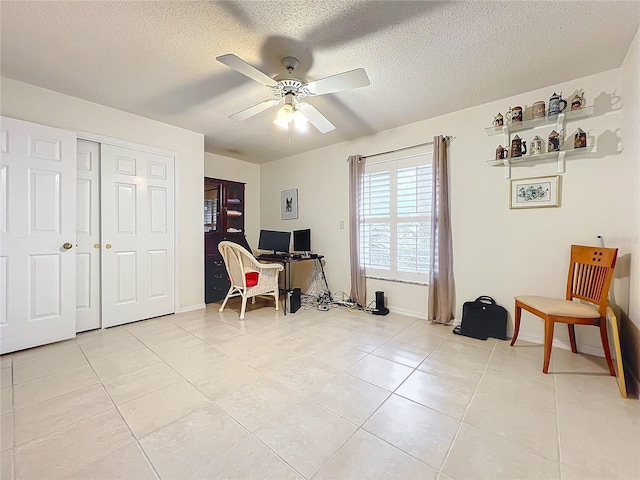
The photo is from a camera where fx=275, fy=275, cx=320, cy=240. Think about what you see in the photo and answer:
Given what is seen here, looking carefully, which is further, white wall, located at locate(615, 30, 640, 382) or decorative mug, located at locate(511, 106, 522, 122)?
decorative mug, located at locate(511, 106, 522, 122)

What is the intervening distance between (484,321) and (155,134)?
166 inches

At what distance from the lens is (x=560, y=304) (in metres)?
2.16

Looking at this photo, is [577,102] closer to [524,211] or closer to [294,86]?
[524,211]

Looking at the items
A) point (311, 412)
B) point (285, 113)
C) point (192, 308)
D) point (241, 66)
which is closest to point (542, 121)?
point (285, 113)

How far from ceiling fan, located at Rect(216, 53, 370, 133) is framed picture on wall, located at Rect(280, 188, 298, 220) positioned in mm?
2188

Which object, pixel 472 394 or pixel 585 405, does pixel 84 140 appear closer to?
pixel 472 394

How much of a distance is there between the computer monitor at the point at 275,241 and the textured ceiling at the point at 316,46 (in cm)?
200

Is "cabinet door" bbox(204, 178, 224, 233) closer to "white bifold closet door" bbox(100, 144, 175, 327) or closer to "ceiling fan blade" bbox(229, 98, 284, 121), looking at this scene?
"white bifold closet door" bbox(100, 144, 175, 327)

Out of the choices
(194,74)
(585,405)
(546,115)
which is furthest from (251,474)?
(546,115)

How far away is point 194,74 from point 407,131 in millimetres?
2401

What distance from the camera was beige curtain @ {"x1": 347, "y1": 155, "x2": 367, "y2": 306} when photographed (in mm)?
3809

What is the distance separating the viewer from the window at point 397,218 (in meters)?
3.34

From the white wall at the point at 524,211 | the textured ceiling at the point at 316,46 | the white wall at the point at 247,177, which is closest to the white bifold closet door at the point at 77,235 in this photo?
the textured ceiling at the point at 316,46

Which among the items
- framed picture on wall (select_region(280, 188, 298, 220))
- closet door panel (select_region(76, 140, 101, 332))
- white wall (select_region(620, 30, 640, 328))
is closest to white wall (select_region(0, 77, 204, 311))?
closet door panel (select_region(76, 140, 101, 332))
